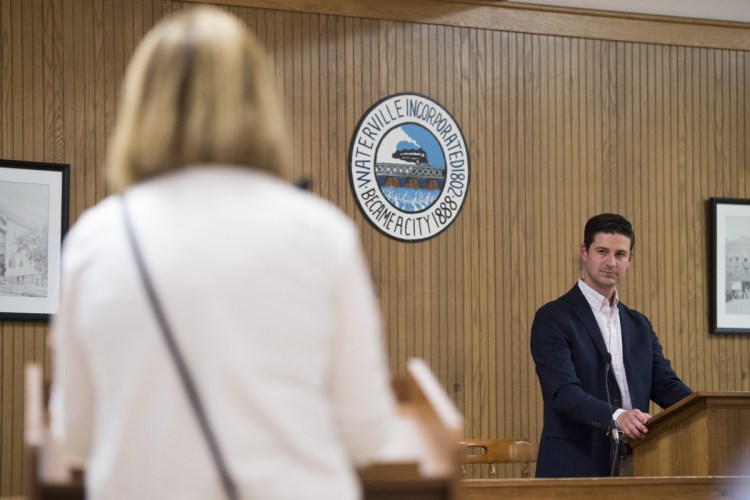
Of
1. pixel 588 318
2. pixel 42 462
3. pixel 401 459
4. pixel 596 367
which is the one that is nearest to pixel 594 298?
pixel 588 318

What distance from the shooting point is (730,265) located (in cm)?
753

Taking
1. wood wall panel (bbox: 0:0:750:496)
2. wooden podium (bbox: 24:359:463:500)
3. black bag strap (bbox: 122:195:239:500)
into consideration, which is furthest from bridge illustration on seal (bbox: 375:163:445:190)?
black bag strap (bbox: 122:195:239:500)

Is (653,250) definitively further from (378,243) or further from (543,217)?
(378,243)

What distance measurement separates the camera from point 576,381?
5.26 meters

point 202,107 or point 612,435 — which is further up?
point 202,107

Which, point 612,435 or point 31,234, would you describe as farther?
point 31,234

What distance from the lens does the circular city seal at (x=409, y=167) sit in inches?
271

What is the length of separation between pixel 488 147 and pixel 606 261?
1813 millimetres

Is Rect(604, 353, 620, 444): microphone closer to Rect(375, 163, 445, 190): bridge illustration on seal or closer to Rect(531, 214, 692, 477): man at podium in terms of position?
Rect(531, 214, 692, 477): man at podium

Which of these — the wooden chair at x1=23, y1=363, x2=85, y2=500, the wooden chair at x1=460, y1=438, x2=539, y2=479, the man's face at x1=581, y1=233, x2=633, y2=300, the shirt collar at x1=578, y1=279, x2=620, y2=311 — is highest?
the man's face at x1=581, y1=233, x2=633, y2=300

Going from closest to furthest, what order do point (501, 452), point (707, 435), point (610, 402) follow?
point (707, 435) → point (610, 402) → point (501, 452)

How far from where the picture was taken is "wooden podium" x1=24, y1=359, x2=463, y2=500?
1.98 meters

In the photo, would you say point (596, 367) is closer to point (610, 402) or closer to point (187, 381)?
point (610, 402)

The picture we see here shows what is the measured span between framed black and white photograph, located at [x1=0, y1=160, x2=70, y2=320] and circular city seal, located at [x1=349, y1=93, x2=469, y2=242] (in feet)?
5.77
